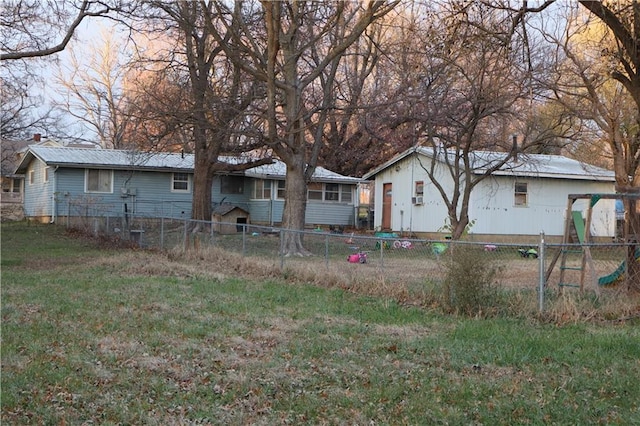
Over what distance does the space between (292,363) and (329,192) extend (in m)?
27.5

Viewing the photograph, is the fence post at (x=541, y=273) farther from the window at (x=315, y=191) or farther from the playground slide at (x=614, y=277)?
the window at (x=315, y=191)

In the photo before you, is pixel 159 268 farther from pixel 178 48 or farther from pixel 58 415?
pixel 178 48

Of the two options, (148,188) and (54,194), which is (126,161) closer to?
(148,188)

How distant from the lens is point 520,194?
1075 inches

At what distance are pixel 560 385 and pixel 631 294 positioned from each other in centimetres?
520

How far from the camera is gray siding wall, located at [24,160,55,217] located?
99.4 ft

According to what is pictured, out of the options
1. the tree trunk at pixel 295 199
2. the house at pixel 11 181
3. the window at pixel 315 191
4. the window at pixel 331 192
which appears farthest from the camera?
the house at pixel 11 181

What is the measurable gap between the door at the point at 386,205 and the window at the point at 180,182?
30.1 ft

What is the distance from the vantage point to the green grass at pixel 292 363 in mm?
5281

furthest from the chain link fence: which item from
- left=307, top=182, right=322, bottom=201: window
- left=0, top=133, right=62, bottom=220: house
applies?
left=0, top=133, right=62, bottom=220: house

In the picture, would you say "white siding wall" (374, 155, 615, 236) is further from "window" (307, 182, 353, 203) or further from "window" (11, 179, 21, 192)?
"window" (11, 179, 21, 192)

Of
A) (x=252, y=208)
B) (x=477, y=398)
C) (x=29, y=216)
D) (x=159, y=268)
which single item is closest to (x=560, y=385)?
(x=477, y=398)

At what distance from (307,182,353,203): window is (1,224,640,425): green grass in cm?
2265

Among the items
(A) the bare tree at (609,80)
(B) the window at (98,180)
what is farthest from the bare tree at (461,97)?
(B) the window at (98,180)
